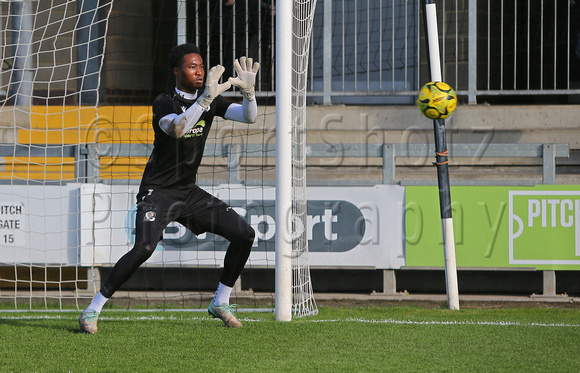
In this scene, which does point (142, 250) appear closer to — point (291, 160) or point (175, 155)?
point (175, 155)

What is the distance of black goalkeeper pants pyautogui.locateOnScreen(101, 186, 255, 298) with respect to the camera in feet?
16.6

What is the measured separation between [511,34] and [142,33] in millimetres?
5504

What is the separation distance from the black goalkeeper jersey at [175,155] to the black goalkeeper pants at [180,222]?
8 cm

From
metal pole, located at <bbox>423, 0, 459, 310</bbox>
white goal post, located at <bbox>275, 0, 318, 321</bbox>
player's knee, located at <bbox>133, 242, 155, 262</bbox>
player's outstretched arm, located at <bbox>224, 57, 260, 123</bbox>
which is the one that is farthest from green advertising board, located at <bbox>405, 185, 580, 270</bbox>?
player's knee, located at <bbox>133, 242, 155, 262</bbox>

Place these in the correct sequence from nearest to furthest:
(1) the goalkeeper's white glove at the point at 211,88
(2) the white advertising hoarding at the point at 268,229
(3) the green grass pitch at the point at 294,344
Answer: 1. (3) the green grass pitch at the point at 294,344
2. (1) the goalkeeper's white glove at the point at 211,88
3. (2) the white advertising hoarding at the point at 268,229

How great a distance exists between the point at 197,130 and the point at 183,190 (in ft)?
1.50

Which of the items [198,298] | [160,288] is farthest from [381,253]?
[160,288]

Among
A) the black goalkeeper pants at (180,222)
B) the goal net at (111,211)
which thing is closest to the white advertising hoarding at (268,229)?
the goal net at (111,211)

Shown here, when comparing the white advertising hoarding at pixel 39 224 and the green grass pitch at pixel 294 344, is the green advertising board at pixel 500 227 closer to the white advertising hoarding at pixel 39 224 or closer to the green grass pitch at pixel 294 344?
the green grass pitch at pixel 294 344

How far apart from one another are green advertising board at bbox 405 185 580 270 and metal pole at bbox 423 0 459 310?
1.56 ft

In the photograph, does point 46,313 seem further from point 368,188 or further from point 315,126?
point 315,126

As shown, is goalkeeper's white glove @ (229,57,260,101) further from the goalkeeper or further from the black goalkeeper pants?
the black goalkeeper pants

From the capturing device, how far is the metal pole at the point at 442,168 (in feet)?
21.9

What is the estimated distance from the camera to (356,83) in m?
9.92
